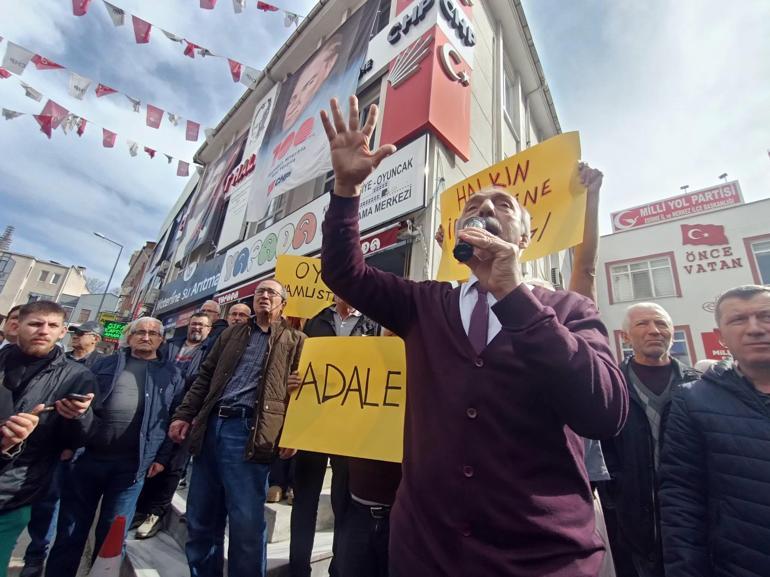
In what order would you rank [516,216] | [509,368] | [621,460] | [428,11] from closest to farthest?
[509,368] → [516,216] → [621,460] → [428,11]

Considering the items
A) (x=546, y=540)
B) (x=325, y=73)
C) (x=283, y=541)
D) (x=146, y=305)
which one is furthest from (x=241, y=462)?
(x=146, y=305)

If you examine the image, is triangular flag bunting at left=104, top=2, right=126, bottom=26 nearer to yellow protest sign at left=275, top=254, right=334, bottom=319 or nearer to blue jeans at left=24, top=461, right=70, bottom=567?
yellow protest sign at left=275, top=254, right=334, bottom=319

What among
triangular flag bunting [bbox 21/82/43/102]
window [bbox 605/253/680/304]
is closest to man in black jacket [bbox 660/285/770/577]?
triangular flag bunting [bbox 21/82/43/102]

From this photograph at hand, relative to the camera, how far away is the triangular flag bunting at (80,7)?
7.16 metres

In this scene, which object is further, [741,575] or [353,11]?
[353,11]

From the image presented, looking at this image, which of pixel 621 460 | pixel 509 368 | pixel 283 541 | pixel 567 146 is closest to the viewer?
pixel 509 368

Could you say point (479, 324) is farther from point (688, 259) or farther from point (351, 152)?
point (688, 259)

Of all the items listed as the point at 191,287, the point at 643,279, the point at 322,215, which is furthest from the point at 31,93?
the point at 643,279

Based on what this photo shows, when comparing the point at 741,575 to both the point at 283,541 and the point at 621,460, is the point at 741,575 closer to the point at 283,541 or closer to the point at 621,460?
the point at 621,460

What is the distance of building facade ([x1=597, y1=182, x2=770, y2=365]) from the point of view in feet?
44.2

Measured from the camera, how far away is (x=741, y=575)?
130 cm

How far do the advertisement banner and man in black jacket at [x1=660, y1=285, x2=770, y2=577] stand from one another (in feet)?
8.78

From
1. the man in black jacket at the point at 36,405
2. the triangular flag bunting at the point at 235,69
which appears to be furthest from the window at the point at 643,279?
the man in black jacket at the point at 36,405

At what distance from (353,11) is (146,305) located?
14514mm
